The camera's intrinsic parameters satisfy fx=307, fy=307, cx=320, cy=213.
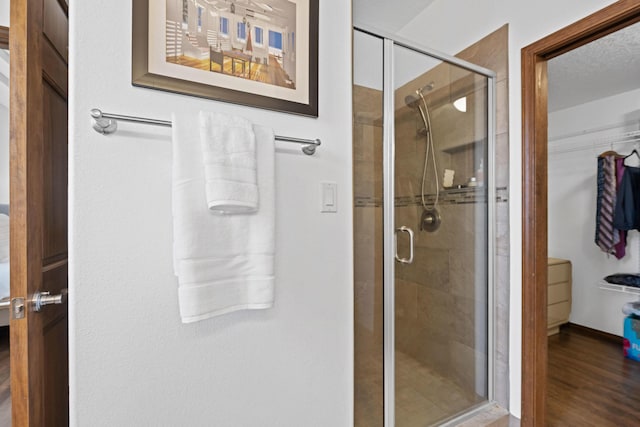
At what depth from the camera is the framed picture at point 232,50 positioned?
0.94 metres

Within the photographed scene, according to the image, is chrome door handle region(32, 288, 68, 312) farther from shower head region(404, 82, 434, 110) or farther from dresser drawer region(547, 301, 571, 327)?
dresser drawer region(547, 301, 571, 327)

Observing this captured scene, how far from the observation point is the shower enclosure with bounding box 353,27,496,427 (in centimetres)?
144

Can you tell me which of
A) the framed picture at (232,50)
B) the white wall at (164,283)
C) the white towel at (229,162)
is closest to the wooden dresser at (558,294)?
the white wall at (164,283)

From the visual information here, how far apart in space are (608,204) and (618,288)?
2.64ft

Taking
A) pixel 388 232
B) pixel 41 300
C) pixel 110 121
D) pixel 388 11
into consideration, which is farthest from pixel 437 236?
pixel 388 11

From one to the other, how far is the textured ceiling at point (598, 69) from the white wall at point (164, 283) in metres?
2.30

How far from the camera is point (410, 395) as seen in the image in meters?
1.55

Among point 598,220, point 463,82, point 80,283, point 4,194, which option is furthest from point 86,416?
point 598,220

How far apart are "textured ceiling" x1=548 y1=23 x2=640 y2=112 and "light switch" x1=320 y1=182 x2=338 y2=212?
2.35 m

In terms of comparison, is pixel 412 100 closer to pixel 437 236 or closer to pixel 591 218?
pixel 437 236

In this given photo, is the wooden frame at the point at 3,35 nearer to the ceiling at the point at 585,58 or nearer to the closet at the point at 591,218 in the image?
the ceiling at the point at 585,58

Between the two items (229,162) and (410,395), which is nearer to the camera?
(229,162)

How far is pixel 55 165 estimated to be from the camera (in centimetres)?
117

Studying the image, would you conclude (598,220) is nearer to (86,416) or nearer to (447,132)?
(447,132)
